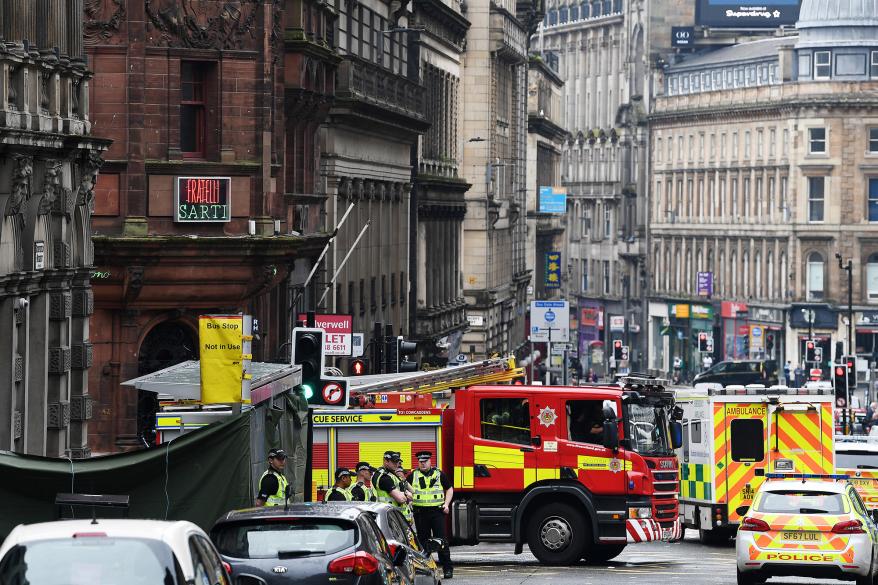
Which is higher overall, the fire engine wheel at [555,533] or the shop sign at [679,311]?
the fire engine wheel at [555,533]

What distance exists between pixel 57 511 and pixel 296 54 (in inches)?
920

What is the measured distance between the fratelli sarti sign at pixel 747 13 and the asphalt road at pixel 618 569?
10552cm

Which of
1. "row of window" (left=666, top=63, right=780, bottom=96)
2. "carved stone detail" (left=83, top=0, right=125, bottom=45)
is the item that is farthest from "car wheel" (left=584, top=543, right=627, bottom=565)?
"row of window" (left=666, top=63, right=780, bottom=96)

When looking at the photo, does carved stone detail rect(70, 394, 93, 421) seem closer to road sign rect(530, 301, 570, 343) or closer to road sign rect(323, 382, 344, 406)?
road sign rect(323, 382, 344, 406)

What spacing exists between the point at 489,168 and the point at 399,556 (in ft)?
216

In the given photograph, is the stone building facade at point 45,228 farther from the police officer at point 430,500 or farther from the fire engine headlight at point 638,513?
the fire engine headlight at point 638,513

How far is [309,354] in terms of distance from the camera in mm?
26625

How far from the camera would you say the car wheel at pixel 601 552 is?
32.5 meters

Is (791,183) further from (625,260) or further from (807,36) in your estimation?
(625,260)

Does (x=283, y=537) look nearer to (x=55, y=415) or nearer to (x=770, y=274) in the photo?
(x=55, y=415)

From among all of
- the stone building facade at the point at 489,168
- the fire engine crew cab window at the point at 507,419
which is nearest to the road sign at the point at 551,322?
the stone building facade at the point at 489,168

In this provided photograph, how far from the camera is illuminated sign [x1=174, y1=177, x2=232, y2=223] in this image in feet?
122

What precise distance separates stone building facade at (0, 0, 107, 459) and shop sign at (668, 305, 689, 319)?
111m

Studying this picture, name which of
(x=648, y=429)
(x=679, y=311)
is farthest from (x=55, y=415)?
(x=679, y=311)
